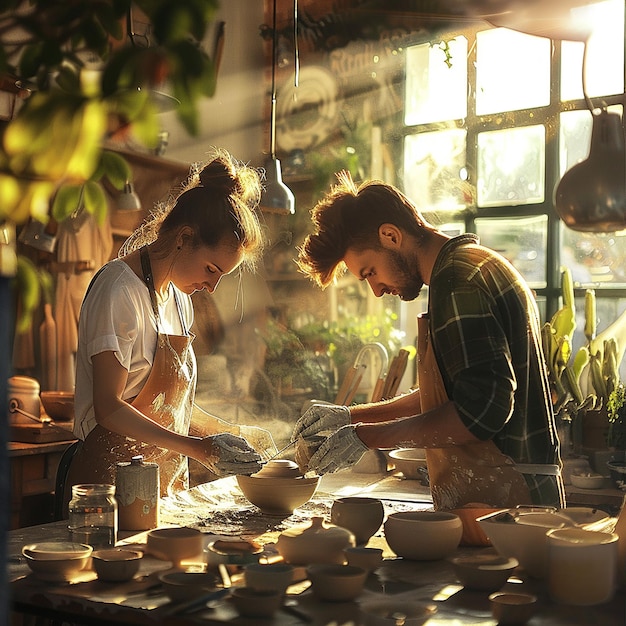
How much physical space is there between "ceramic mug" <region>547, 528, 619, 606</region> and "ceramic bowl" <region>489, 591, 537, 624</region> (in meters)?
0.06

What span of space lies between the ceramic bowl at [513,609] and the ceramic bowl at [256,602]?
337 millimetres

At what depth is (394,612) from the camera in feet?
4.32

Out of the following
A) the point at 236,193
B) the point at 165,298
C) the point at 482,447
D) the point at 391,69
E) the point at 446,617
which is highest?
→ the point at 391,69

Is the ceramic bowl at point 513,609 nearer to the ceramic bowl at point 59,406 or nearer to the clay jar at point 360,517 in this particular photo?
the clay jar at point 360,517

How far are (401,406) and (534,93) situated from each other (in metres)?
1.89

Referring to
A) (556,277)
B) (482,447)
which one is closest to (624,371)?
(556,277)

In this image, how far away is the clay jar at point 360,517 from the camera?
175 centimetres

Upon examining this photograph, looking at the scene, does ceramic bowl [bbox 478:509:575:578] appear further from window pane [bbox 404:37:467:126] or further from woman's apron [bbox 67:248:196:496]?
window pane [bbox 404:37:467:126]

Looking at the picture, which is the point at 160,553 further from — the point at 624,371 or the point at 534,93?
the point at 534,93

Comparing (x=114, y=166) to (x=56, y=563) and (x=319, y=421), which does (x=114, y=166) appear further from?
(x=319, y=421)

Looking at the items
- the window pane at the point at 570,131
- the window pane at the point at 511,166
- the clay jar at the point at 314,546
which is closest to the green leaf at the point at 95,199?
the clay jar at the point at 314,546

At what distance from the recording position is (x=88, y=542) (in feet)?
5.58

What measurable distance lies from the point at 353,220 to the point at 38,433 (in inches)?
87.5

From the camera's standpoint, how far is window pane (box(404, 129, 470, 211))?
13.6 feet
